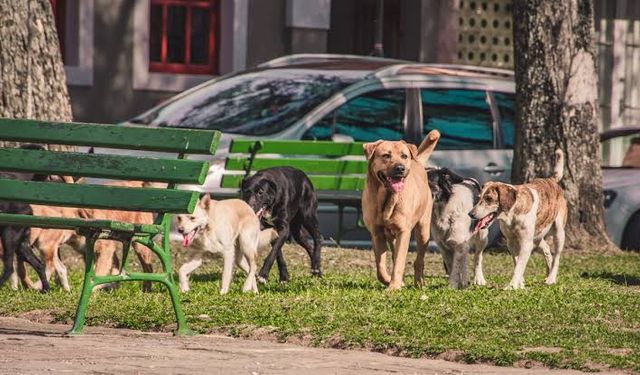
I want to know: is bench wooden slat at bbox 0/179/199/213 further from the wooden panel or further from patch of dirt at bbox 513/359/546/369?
patch of dirt at bbox 513/359/546/369

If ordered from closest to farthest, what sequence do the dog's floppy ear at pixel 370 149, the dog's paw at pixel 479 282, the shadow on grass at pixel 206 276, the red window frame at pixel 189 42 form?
the dog's floppy ear at pixel 370 149, the dog's paw at pixel 479 282, the shadow on grass at pixel 206 276, the red window frame at pixel 189 42

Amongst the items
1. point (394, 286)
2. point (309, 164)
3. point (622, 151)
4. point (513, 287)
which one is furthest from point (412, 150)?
point (622, 151)

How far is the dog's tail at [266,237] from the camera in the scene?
13.9 meters

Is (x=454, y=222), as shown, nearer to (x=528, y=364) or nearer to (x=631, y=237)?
(x=528, y=364)

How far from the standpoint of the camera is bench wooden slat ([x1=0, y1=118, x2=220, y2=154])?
416 inches

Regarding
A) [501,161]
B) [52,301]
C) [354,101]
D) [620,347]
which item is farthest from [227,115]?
[620,347]

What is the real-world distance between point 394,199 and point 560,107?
20.5 feet

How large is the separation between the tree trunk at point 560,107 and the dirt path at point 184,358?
884 cm

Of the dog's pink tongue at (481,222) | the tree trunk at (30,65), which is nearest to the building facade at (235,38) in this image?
the tree trunk at (30,65)

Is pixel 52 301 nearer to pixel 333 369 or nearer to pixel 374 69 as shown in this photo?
pixel 333 369

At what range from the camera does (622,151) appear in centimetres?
2088

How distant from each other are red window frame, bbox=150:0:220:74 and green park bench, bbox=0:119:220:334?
14.2 m

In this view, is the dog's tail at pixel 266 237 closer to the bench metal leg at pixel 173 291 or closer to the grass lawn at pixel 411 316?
the grass lawn at pixel 411 316

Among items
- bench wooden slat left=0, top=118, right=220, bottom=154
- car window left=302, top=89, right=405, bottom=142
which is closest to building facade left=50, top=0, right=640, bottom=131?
car window left=302, top=89, right=405, bottom=142
